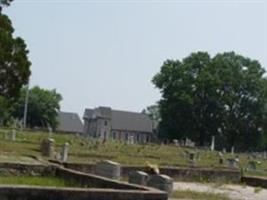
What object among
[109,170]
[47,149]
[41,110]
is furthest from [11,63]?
[41,110]

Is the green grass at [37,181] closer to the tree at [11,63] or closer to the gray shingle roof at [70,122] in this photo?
the tree at [11,63]

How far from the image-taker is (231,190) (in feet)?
69.6

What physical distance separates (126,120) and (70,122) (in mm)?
13423

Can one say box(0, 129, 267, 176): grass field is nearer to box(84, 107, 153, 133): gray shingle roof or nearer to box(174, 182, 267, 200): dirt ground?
box(174, 182, 267, 200): dirt ground

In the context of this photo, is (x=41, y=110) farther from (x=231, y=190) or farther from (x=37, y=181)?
(x=37, y=181)

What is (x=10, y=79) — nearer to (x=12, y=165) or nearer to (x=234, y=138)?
(x=12, y=165)

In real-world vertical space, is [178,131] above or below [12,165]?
above

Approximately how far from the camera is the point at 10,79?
164ft

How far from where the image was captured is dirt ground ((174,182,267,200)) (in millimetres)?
19250

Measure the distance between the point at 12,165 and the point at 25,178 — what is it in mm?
1309

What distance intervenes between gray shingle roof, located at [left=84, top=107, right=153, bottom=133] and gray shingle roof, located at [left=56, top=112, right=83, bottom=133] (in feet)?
17.0

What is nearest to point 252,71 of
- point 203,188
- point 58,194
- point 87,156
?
point 87,156

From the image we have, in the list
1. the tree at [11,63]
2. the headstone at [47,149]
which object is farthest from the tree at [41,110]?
the headstone at [47,149]

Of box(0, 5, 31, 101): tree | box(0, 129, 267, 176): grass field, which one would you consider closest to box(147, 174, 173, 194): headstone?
box(0, 129, 267, 176): grass field
